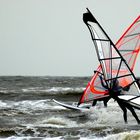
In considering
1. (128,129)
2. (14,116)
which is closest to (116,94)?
(128,129)

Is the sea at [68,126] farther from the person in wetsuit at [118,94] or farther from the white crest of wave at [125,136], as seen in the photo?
the person in wetsuit at [118,94]

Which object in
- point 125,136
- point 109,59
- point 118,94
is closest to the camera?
point 125,136

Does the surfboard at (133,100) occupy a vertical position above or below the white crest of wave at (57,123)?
above

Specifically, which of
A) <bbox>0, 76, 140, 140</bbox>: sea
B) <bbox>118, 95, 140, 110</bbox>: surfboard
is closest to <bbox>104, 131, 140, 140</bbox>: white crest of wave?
<bbox>0, 76, 140, 140</bbox>: sea

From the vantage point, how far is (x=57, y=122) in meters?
14.9

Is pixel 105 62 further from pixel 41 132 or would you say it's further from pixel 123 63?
pixel 41 132

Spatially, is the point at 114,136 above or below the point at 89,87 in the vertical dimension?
below

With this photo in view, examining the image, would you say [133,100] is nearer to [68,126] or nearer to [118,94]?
[118,94]

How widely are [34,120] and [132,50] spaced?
424 centimetres

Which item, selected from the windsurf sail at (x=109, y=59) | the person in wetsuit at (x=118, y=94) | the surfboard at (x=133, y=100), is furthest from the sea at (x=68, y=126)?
the windsurf sail at (x=109, y=59)

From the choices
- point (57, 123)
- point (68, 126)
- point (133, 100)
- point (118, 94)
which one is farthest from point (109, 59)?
point (57, 123)

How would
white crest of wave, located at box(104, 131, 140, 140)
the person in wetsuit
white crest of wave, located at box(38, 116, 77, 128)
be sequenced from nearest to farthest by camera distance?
white crest of wave, located at box(104, 131, 140, 140) → the person in wetsuit → white crest of wave, located at box(38, 116, 77, 128)

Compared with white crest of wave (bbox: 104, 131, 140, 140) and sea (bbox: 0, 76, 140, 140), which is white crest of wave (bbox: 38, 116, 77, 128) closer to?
sea (bbox: 0, 76, 140, 140)

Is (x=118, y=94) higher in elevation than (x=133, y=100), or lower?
higher
